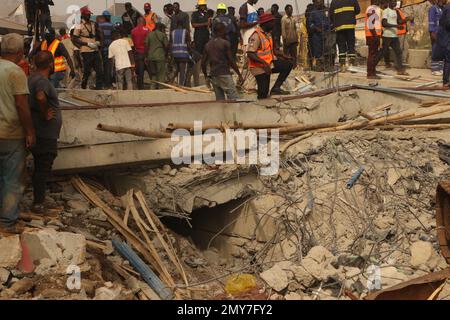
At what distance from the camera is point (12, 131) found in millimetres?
6684

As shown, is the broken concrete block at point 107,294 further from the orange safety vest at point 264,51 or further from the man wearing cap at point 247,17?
the man wearing cap at point 247,17

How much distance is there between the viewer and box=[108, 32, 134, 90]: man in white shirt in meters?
13.5

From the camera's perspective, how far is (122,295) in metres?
6.19

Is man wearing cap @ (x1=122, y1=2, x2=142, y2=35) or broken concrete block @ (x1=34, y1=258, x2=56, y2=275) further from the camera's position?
man wearing cap @ (x1=122, y1=2, x2=142, y2=35)

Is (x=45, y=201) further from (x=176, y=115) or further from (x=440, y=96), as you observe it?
(x=440, y=96)

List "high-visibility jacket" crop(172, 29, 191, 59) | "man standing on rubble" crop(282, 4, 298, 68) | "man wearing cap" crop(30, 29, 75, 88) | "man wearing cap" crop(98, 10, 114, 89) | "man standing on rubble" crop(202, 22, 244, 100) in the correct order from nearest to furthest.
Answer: "man standing on rubble" crop(202, 22, 244, 100) → "man wearing cap" crop(30, 29, 75, 88) → "high-visibility jacket" crop(172, 29, 191, 59) → "man wearing cap" crop(98, 10, 114, 89) → "man standing on rubble" crop(282, 4, 298, 68)

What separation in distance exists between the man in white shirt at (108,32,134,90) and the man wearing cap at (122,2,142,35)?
5.19ft

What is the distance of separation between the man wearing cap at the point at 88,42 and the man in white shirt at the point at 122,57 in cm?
31

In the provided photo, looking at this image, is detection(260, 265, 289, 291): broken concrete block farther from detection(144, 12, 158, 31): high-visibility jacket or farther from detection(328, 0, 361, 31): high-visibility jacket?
detection(144, 12, 158, 31): high-visibility jacket

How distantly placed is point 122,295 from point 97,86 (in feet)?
28.1

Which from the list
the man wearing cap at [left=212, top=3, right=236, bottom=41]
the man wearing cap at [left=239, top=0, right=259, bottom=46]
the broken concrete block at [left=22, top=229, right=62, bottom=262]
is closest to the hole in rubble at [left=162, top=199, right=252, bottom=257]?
the broken concrete block at [left=22, top=229, right=62, bottom=262]

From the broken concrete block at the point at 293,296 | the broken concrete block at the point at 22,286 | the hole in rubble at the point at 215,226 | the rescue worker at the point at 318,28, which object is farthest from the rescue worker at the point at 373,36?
the broken concrete block at the point at 22,286

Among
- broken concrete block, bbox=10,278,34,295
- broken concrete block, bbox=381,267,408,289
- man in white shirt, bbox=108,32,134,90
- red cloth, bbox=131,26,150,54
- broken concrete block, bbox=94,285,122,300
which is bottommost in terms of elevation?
broken concrete block, bbox=381,267,408,289
